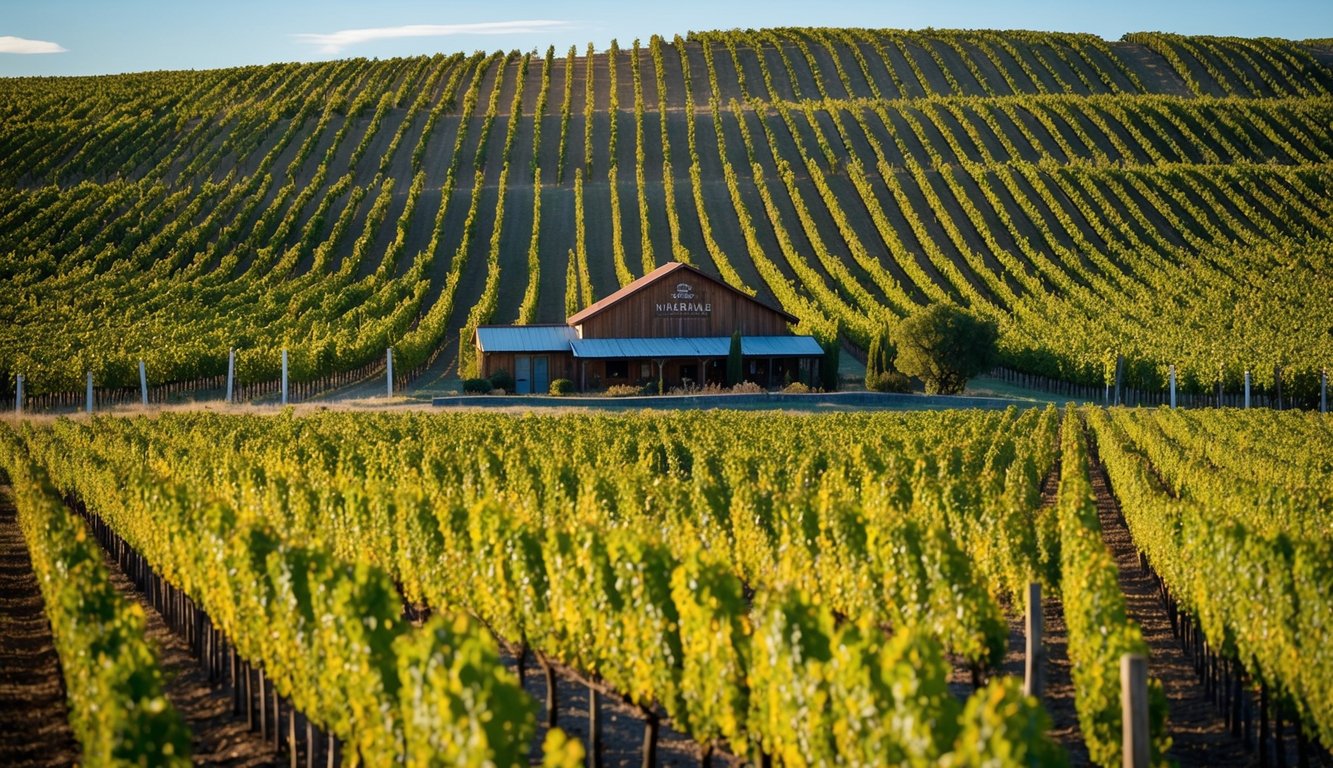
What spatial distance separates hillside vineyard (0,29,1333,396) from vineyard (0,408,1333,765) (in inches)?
1452

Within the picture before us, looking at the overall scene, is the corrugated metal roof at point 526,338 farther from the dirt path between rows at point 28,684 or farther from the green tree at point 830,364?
the dirt path between rows at point 28,684

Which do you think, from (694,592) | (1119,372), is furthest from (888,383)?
(694,592)

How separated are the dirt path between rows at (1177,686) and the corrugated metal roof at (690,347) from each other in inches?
1372

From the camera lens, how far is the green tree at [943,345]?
201ft

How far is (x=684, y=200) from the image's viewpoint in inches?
4358

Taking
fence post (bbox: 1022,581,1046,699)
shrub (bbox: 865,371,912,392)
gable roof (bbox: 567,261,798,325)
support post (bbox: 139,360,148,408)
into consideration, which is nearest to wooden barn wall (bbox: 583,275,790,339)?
gable roof (bbox: 567,261,798,325)

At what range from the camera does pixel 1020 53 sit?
504 ft

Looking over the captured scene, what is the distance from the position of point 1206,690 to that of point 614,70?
138 metres

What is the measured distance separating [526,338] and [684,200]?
4628cm

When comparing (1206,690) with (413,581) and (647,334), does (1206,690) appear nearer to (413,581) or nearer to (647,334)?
(413,581)

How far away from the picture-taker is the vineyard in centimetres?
1151

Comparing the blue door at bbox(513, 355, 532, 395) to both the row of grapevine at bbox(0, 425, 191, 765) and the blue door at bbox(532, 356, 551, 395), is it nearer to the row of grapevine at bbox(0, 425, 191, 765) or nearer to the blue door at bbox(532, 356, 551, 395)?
the blue door at bbox(532, 356, 551, 395)

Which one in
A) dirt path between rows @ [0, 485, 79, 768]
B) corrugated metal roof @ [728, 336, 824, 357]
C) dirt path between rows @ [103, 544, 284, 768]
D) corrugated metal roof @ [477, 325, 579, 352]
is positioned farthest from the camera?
corrugated metal roof @ [477, 325, 579, 352]

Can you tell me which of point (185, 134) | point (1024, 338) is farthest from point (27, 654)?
point (185, 134)
